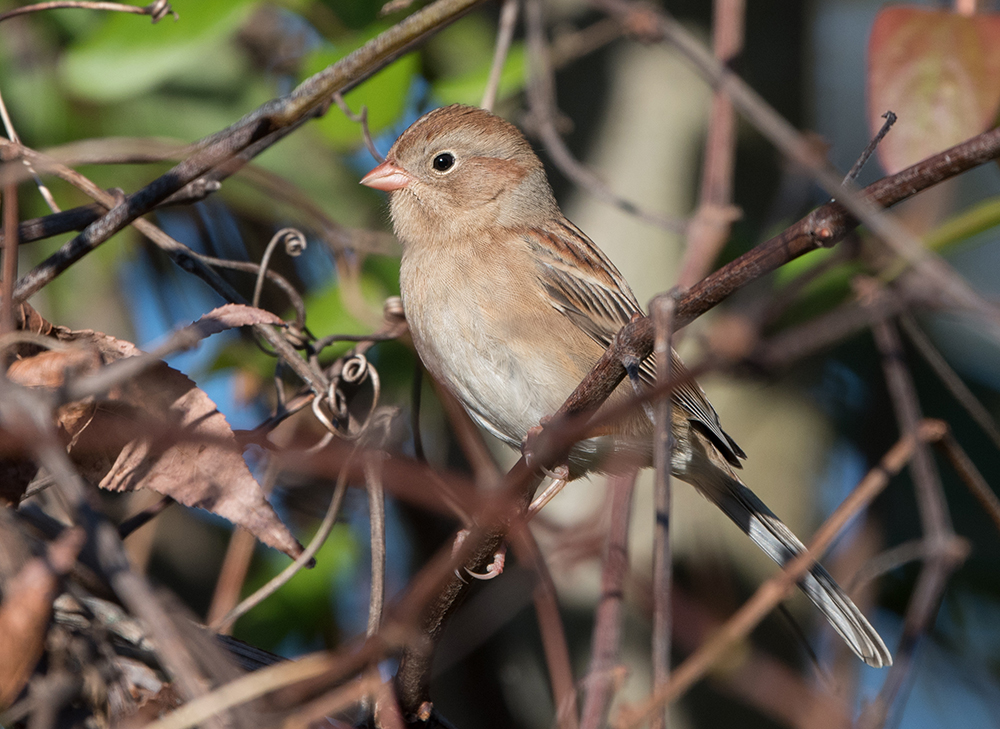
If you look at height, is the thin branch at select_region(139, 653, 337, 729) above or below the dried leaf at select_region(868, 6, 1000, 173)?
below

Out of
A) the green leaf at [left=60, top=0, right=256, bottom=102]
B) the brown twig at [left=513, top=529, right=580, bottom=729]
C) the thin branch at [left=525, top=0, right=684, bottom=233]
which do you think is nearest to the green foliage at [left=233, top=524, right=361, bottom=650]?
the brown twig at [left=513, top=529, right=580, bottom=729]

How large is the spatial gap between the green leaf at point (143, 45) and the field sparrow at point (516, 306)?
0.57 meters

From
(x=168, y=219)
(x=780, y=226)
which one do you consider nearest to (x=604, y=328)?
(x=780, y=226)

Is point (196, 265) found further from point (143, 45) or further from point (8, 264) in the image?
point (143, 45)

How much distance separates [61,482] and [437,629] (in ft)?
2.82

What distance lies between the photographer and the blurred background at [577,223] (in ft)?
8.87

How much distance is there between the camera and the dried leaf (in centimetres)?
194

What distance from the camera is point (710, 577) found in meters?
3.17

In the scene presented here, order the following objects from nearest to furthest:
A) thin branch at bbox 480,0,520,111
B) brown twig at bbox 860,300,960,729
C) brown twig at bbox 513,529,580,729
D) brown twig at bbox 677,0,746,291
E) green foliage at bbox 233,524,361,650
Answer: brown twig at bbox 860,300,960,729
brown twig at bbox 513,529,580,729
thin branch at bbox 480,0,520,111
brown twig at bbox 677,0,746,291
green foliage at bbox 233,524,361,650

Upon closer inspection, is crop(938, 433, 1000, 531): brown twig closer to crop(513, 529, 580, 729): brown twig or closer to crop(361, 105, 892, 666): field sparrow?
crop(361, 105, 892, 666): field sparrow

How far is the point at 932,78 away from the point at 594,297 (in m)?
0.96

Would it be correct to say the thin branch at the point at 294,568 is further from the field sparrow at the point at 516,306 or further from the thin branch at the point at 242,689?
the field sparrow at the point at 516,306

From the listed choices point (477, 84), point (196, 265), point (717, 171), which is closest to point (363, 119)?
point (477, 84)

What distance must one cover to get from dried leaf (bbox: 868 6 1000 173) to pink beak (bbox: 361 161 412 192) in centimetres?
127
